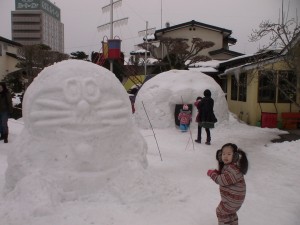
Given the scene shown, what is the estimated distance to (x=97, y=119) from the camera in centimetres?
451

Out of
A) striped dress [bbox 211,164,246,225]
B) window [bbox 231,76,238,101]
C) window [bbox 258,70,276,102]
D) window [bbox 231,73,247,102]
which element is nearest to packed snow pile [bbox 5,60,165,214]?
striped dress [bbox 211,164,246,225]

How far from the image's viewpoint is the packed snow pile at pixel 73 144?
4.31 metres

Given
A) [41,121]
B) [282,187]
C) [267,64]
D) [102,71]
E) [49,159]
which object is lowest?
[282,187]

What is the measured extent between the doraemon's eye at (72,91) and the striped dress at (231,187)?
2.15 m

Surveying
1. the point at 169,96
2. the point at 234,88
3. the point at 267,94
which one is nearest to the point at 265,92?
the point at 267,94

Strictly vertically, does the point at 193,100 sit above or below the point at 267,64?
below

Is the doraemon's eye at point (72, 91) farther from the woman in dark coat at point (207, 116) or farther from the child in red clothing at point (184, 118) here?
the child in red clothing at point (184, 118)

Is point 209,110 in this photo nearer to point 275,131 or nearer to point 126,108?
point 275,131

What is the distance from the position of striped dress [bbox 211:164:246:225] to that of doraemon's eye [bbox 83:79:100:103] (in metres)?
2.02

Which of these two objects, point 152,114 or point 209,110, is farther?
point 152,114

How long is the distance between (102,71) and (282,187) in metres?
3.52

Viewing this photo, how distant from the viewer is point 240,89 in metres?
15.3

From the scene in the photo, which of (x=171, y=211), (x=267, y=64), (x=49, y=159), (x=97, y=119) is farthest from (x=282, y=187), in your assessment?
(x=267, y=64)

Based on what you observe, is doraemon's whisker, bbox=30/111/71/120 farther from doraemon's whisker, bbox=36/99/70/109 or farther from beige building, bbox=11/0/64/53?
beige building, bbox=11/0/64/53
